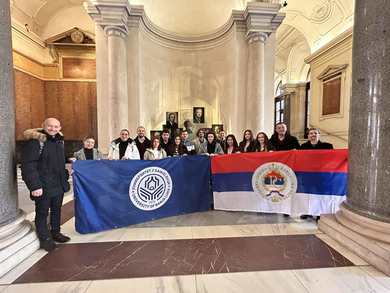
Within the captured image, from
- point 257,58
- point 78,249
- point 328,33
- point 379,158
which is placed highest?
point 328,33

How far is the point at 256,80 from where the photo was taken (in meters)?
8.26

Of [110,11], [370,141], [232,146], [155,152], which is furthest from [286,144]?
[110,11]

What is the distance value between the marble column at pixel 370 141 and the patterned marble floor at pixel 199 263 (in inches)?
8.5

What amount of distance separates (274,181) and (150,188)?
6.36 feet

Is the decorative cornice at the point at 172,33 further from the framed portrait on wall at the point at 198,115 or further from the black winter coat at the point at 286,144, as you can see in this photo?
the black winter coat at the point at 286,144

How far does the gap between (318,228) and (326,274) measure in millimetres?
1173

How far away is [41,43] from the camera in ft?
33.0

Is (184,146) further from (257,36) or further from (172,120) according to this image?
(257,36)

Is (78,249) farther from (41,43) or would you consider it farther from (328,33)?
(328,33)

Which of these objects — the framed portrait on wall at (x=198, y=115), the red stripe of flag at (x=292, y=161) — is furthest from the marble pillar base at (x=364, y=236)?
the framed portrait on wall at (x=198, y=115)

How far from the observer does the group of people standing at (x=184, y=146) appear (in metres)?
4.34

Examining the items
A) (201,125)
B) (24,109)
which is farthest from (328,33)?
(24,109)

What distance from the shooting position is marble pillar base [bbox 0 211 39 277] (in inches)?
94.0

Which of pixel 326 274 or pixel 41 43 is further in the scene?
pixel 41 43
